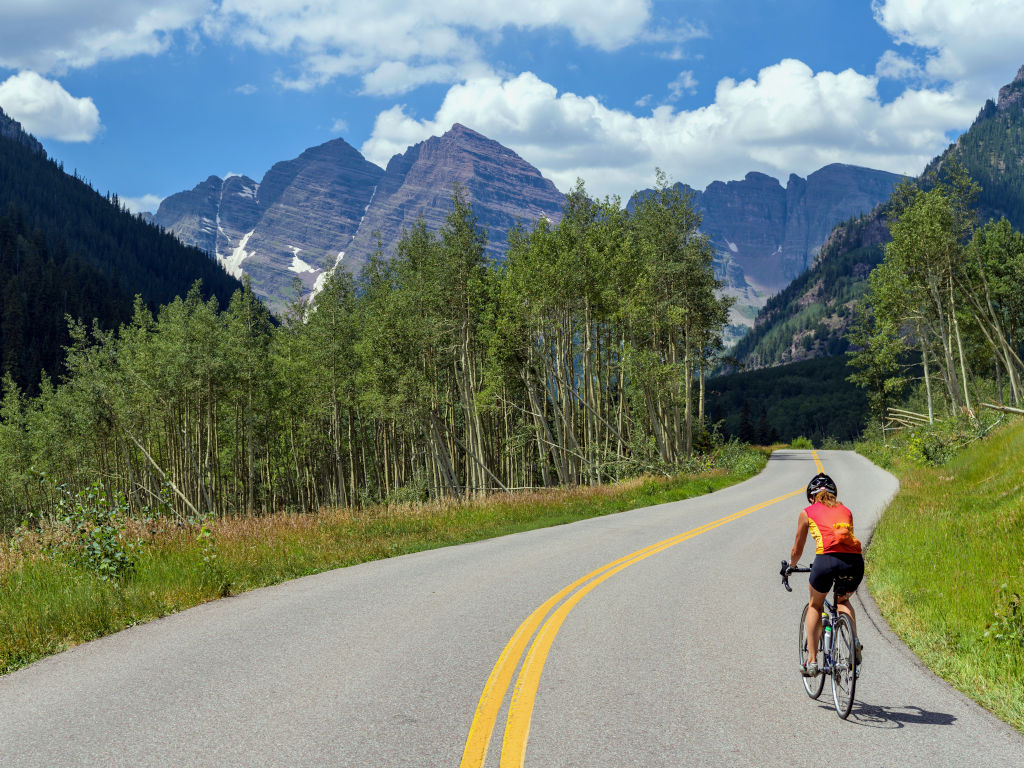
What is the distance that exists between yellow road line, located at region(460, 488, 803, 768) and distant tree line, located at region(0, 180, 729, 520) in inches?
920

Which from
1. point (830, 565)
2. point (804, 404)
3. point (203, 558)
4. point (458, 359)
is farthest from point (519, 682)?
point (804, 404)

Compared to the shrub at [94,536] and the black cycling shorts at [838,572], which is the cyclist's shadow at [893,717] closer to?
the black cycling shorts at [838,572]

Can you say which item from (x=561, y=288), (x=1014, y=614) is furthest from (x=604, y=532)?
(x=561, y=288)

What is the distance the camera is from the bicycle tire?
522cm

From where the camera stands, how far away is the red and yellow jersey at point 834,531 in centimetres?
557

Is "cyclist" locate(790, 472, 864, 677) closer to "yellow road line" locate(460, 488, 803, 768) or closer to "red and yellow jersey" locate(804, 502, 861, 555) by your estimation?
"red and yellow jersey" locate(804, 502, 861, 555)

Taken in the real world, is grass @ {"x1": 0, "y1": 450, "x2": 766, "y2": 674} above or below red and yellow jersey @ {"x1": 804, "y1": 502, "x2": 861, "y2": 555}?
below

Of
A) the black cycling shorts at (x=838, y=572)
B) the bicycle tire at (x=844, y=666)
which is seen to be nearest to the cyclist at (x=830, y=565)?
the black cycling shorts at (x=838, y=572)

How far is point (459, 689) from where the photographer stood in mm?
5801

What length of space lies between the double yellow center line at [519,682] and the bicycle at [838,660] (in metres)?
2.27

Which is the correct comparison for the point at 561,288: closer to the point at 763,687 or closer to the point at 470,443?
the point at 470,443

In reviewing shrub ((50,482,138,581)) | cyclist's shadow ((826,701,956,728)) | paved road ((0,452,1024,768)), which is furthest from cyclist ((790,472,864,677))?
shrub ((50,482,138,581))

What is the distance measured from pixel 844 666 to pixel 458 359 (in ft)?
118

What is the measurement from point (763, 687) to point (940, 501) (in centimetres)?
1359
